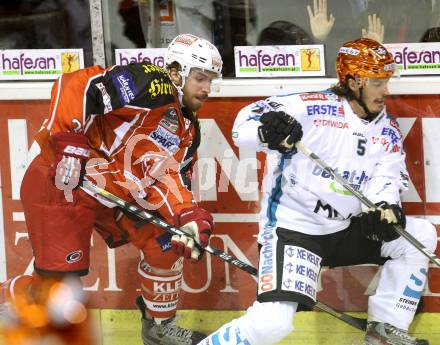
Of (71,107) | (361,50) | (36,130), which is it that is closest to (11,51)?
(36,130)

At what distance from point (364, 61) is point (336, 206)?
1.86ft

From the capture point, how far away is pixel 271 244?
3.89 meters

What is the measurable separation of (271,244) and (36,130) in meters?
1.30

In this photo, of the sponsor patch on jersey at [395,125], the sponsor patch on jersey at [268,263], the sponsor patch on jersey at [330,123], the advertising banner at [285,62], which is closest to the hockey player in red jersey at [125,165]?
the sponsor patch on jersey at [268,263]

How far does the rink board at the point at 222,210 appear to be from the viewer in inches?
171

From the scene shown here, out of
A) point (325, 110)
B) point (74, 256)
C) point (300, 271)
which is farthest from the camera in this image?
point (74, 256)

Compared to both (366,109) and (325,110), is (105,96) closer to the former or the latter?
(325,110)

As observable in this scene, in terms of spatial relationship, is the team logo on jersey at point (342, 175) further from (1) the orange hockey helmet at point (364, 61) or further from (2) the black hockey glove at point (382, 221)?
(1) the orange hockey helmet at point (364, 61)

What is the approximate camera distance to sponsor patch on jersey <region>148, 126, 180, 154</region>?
413cm

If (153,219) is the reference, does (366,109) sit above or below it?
above

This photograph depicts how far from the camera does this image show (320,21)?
448cm

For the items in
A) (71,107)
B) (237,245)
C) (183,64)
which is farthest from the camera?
(237,245)

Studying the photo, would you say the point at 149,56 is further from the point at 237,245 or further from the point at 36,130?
the point at 237,245

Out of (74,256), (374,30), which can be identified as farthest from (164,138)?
(374,30)
